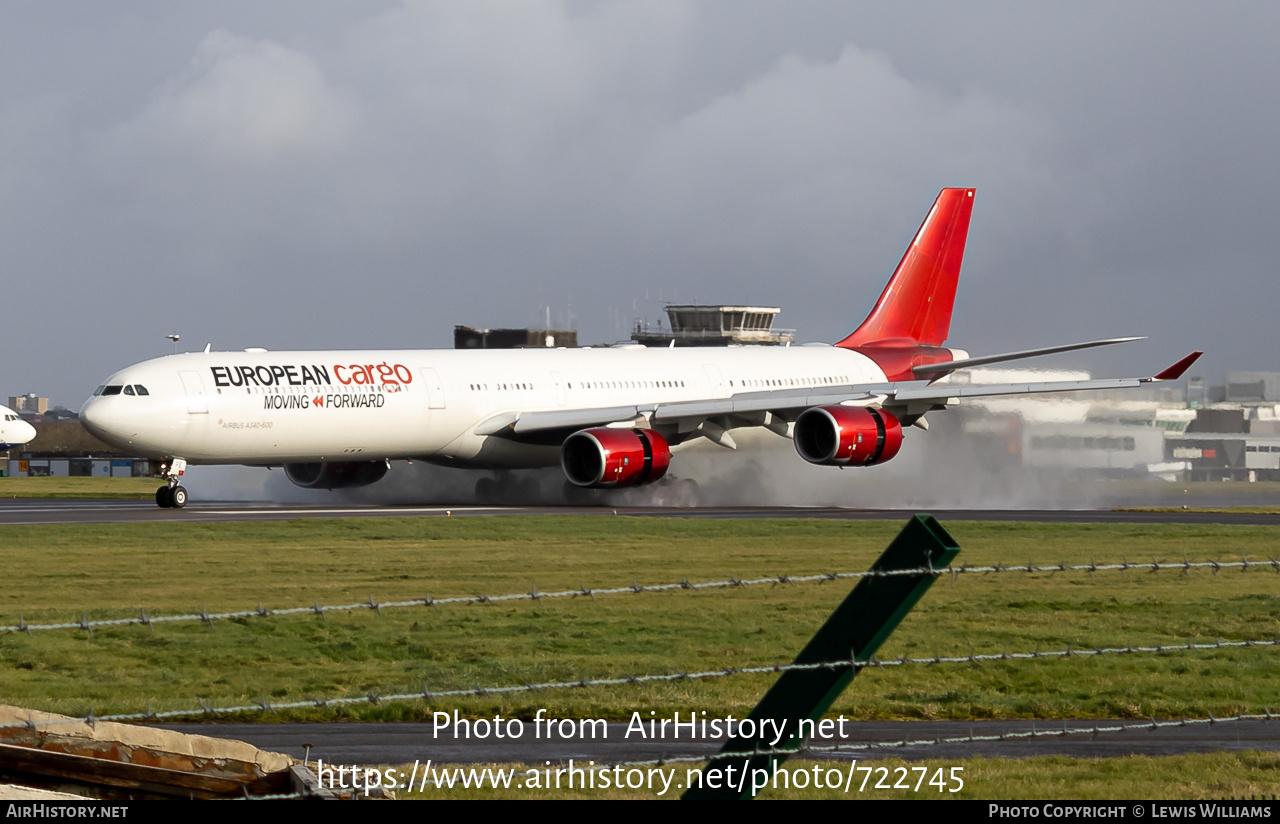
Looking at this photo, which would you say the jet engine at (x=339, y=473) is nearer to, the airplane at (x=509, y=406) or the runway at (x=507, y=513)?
the airplane at (x=509, y=406)

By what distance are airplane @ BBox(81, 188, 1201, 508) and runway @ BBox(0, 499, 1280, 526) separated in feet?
3.67

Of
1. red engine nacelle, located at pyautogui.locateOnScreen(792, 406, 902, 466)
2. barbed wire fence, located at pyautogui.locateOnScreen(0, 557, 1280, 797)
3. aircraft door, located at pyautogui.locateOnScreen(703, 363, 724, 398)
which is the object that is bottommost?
barbed wire fence, located at pyautogui.locateOnScreen(0, 557, 1280, 797)

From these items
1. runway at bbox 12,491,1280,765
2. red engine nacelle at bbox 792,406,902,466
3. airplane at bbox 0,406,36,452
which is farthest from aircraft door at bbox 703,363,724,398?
airplane at bbox 0,406,36,452

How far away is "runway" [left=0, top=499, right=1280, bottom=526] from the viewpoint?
113 feet

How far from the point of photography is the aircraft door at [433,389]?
37969 millimetres

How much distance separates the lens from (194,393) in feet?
111

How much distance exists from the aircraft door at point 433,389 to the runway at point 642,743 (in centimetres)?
2607

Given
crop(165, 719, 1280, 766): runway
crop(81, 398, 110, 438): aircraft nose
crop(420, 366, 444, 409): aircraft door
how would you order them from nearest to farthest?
crop(165, 719, 1280, 766): runway, crop(81, 398, 110, 438): aircraft nose, crop(420, 366, 444, 409): aircraft door

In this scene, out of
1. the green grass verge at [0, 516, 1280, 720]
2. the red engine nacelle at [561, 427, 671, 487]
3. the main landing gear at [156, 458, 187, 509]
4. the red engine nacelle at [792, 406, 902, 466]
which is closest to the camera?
the green grass verge at [0, 516, 1280, 720]

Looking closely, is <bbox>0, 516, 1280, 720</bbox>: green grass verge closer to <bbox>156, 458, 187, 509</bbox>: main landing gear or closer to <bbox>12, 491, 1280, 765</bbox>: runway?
<bbox>12, 491, 1280, 765</bbox>: runway

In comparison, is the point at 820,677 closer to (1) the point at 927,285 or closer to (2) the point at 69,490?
(1) the point at 927,285

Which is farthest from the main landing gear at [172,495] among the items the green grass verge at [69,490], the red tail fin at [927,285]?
the red tail fin at [927,285]

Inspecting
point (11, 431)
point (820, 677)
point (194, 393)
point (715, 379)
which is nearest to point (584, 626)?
point (820, 677)
